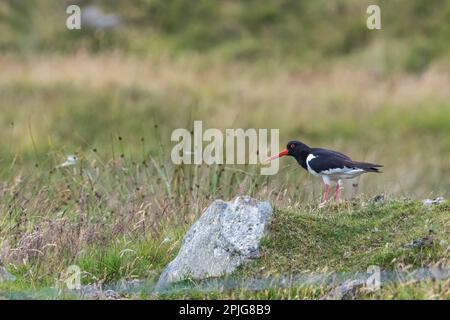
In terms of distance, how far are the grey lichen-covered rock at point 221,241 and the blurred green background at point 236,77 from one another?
5.65 meters

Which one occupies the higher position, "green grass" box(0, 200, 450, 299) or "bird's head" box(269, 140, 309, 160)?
"bird's head" box(269, 140, 309, 160)

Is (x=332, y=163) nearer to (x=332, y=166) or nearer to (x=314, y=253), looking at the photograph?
(x=332, y=166)

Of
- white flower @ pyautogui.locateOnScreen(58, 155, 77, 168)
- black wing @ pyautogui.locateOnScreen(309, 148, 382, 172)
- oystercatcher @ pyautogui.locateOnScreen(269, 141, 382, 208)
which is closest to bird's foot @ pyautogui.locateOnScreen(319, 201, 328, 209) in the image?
oystercatcher @ pyautogui.locateOnScreen(269, 141, 382, 208)

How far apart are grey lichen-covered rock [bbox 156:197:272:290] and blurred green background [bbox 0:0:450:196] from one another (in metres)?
5.65

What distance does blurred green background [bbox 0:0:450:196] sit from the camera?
71.4ft

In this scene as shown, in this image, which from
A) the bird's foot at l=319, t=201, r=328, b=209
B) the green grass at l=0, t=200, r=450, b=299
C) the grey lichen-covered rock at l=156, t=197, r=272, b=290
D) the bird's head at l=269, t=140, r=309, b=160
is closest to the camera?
the green grass at l=0, t=200, r=450, b=299

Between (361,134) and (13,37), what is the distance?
11.4 meters

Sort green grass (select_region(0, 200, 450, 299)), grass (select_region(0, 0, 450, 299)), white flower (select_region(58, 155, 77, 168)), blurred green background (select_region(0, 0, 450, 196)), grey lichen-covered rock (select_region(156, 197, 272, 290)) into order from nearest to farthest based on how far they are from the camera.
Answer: green grass (select_region(0, 200, 450, 299)) → grey lichen-covered rock (select_region(156, 197, 272, 290)) → grass (select_region(0, 0, 450, 299)) → white flower (select_region(58, 155, 77, 168)) → blurred green background (select_region(0, 0, 450, 196))

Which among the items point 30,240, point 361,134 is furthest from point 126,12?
point 30,240

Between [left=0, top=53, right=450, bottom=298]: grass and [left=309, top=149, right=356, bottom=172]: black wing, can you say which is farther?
[left=309, top=149, right=356, bottom=172]: black wing

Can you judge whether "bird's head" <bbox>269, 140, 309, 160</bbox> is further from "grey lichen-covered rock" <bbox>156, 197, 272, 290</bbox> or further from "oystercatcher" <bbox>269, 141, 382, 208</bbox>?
"grey lichen-covered rock" <bbox>156, 197, 272, 290</bbox>

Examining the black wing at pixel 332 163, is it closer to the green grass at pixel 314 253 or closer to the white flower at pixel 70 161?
the green grass at pixel 314 253

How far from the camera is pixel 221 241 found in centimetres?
955
